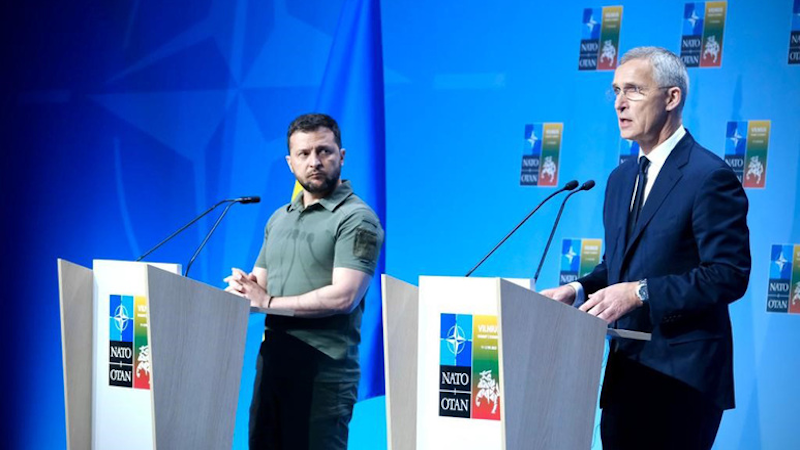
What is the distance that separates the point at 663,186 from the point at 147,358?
1732mm

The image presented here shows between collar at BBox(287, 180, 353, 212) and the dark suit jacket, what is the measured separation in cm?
136

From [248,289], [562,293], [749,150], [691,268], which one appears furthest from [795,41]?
[248,289]

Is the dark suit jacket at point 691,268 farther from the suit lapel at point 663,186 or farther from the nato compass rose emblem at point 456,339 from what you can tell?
the nato compass rose emblem at point 456,339

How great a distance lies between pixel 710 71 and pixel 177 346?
278 centimetres

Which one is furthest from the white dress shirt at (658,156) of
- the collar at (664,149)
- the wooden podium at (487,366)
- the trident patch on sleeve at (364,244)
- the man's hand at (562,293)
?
the trident patch on sleeve at (364,244)

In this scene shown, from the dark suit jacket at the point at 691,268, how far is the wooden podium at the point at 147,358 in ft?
4.27

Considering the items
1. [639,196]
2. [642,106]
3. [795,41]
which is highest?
[795,41]

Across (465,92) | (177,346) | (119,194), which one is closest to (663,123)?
(177,346)

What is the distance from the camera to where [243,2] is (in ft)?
17.8

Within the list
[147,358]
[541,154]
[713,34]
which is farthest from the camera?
[541,154]

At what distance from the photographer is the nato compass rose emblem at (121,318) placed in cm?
317

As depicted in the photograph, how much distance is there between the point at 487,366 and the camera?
2412 mm

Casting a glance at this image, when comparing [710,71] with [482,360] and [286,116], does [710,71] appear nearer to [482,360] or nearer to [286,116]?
[286,116]

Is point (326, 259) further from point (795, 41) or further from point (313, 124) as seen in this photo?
point (795, 41)
